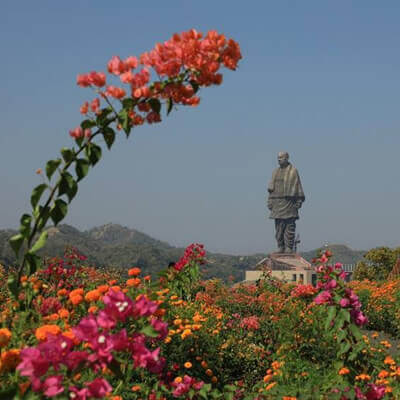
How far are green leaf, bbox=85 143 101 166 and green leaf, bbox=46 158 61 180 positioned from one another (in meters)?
0.13

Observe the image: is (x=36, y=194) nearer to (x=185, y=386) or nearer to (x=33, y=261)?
(x=33, y=261)

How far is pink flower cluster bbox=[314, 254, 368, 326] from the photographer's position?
4.10 meters

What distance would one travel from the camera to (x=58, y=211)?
2303 millimetres

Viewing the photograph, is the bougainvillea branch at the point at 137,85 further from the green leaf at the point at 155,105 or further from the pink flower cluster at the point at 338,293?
the pink flower cluster at the point at 338,293

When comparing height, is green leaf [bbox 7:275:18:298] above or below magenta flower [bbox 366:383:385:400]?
above

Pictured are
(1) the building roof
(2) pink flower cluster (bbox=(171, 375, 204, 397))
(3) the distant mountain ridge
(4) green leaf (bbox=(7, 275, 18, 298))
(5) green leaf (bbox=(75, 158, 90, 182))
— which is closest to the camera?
(4) green leaf (bbox=(7, 275, 18, 298))

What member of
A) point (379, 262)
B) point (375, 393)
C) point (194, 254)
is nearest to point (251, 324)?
point (194, 254)

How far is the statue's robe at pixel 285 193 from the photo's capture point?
34812 millimetres

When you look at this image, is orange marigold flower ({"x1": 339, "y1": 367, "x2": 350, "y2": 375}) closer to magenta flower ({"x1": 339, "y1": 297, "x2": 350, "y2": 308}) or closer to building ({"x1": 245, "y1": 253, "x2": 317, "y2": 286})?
magenta flower ({"x1": 339, "y1": 297, "x2": 350, "y2": 308})

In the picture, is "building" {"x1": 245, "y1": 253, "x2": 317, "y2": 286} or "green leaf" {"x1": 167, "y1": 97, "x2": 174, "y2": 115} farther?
"building" {"x1": 245, "y1": 253, "x2": 317, "y2": 286}

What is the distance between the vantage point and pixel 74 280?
7.36m

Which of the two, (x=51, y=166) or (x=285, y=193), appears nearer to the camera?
(x=51, y=166)

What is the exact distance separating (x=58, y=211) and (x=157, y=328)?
2.04ft

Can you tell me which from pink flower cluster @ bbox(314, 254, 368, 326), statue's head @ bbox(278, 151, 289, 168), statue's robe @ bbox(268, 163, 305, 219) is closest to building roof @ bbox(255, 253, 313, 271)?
statue's robe @ bbox(268, 163, 305, 219)
